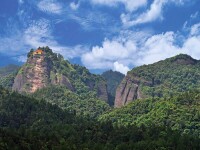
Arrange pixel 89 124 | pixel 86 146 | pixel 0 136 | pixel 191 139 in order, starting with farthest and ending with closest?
pixel 89 124 → pixel 191 139 → pixel 86 146 → pixel 0 136

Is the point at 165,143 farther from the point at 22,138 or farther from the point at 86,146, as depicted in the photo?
the point at 22,138

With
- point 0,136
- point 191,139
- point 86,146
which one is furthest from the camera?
point 191,139

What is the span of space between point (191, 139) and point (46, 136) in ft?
179

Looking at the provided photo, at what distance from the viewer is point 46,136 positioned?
159 metres

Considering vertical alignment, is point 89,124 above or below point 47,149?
above

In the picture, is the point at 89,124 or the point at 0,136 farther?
the point at 89,124

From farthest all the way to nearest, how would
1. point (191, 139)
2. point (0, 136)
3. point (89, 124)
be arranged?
point (89, 124), point (191, 139), point (0, 136)

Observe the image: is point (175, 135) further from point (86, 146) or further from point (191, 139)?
point (86, 146)

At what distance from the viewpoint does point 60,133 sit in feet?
584

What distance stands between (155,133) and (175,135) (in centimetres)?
1087

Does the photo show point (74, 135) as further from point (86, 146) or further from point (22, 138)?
point (22, 138)

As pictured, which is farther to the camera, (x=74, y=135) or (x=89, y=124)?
(x=89, y=124)

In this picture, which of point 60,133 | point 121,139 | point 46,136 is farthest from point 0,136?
point 121,139

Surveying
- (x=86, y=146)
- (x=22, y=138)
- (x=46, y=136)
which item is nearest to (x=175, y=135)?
(x=86, y=146)
